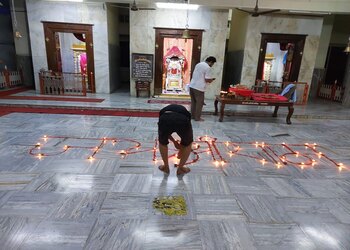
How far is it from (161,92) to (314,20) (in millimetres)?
5969

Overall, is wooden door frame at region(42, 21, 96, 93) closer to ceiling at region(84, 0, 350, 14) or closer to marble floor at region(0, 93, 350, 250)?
ceiling at region(84, 0, 350, 14)

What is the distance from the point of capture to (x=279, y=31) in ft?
27.8

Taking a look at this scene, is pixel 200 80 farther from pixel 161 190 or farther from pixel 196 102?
pixel 161 190

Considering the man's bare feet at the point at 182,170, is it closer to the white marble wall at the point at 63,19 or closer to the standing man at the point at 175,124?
the standing man at the point at 175,124

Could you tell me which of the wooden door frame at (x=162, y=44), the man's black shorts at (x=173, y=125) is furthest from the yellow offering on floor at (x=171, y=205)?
the wooden door frame at (x=162, y=44)

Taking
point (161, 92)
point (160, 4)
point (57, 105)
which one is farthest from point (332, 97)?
point (57, 105)

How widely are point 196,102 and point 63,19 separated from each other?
222 inches

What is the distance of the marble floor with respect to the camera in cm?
213

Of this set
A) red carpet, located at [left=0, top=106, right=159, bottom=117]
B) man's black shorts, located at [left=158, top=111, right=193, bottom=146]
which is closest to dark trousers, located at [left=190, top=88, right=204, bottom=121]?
red carpet, located at [left=0, top=106, right=159, bottom=117]

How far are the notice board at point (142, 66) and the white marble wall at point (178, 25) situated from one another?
22 centimetres

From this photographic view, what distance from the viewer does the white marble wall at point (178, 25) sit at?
8.00m

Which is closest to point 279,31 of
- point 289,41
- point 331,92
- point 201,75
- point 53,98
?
point 289,41

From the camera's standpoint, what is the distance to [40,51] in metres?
8.26

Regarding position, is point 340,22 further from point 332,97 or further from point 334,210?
point 334,210
